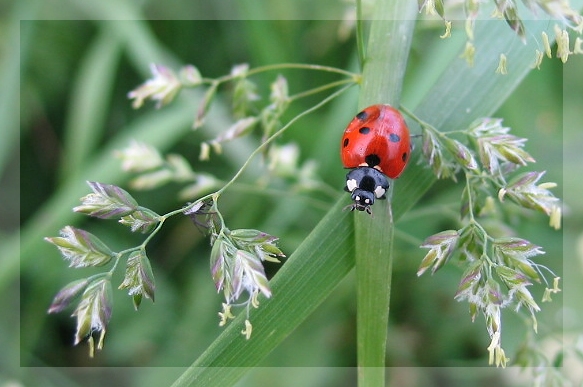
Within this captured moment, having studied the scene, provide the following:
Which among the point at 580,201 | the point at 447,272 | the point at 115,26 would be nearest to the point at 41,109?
the point at 115,26

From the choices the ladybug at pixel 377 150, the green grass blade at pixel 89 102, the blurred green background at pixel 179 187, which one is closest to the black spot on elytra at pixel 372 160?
the ladybug at pixel 377 150

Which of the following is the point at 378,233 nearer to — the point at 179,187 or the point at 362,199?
the point at 362,199

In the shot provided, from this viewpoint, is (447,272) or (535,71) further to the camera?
(535,71)

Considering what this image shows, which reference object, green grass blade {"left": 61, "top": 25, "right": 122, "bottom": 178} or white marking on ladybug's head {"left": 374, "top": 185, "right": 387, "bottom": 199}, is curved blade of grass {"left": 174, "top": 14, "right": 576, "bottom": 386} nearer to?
white marking on ladybug's head {"left": 374, "top": 185, "right": 387, "bottom": 199}

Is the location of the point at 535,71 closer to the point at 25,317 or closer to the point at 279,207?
the point at 279,207

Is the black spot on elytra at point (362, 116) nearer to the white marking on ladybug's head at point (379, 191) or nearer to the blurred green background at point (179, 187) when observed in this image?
the white marking on ladybug's head at point (379, 191)
